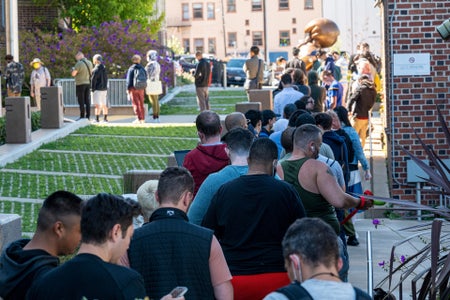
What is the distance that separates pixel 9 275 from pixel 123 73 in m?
29.7

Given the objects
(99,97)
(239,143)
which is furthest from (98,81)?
(239,143)

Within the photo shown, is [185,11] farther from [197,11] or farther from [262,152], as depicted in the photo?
[262,152]

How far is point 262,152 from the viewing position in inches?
276

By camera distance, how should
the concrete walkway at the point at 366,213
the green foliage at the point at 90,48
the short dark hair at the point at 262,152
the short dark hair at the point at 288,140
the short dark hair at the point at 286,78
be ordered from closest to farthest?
the short dark hair at the point at 262,152
the short dark hair at the point at 288,140
the concrete walkway at the point at 366,213
the short dark hair at the point at 286,78
the green foliage at the point at 90,48

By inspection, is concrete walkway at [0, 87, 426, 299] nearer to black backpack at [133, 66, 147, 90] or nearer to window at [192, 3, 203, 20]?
black backpack at [133, 66, 147, 90]

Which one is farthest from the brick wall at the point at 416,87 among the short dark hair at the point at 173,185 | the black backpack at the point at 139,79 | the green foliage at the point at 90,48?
the green foliage at the point at 90,48

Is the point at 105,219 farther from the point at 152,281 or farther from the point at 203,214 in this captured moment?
the point at 203,214

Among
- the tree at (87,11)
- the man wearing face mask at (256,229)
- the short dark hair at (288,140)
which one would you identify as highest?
the tree at (87,11)

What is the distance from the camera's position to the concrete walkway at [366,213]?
466 inches

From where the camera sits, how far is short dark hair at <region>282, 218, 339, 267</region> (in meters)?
4.47

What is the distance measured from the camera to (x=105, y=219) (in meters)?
4.95

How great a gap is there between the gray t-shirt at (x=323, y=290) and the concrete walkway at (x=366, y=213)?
3538 millimetres

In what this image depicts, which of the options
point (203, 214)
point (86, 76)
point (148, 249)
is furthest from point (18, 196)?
point (86, 76)

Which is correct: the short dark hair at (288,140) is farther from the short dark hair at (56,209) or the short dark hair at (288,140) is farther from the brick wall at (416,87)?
the brick wall at (416,87)
